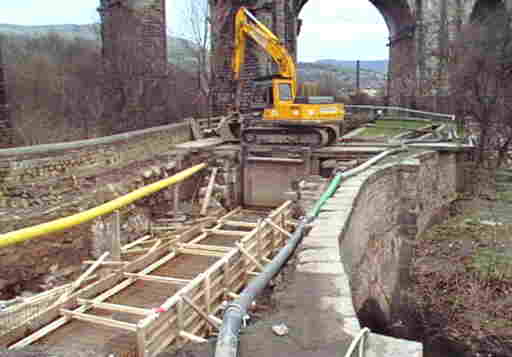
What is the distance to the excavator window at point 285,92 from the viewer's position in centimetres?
1419

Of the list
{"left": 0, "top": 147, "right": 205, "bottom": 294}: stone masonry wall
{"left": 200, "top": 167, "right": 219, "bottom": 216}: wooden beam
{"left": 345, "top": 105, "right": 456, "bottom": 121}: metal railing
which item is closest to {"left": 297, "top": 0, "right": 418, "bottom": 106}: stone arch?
{"left": 345, "top": 105, "right": 456, "bottom": 121}: metal railing

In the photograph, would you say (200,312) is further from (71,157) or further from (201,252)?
(71,157)

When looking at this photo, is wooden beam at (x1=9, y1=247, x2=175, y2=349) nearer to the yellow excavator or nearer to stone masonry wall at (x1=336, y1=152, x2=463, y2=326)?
stone masonry wall at (x1=336, y1=152, x2=463, y2=326)

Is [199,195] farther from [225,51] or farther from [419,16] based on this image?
[419,16]

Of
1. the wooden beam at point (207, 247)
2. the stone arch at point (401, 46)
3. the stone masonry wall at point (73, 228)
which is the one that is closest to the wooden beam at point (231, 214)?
the stone masonry wall at point (73, 228)

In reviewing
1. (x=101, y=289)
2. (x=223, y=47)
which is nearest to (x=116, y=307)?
(x=101, y=289)

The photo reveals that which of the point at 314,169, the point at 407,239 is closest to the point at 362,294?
the point at 407,239

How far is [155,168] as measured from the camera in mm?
12797

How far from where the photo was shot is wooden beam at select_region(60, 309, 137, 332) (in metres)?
5.87

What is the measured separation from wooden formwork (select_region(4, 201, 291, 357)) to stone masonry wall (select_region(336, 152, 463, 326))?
152 cm

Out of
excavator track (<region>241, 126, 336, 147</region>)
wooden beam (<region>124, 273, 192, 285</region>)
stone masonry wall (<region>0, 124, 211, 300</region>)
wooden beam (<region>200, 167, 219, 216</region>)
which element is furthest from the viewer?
excavator track (<region>241, 126, 336, 147</region>)

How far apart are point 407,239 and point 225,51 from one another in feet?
45.6

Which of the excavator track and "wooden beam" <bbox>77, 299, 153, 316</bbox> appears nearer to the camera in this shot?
"wooden beam" <bbox>77, 299, 153, 316</bbox>

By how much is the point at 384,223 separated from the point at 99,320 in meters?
5.16
